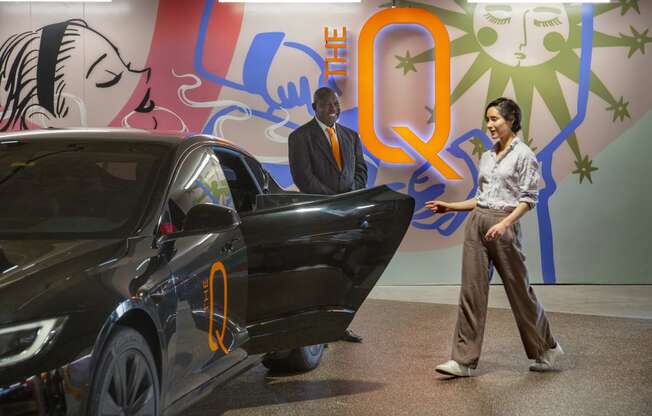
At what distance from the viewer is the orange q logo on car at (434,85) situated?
1130 cm

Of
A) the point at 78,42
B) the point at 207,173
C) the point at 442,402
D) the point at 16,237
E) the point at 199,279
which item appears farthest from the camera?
the point at 78,42

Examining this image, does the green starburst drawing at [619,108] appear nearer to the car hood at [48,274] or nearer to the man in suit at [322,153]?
the man in suit at [322,153]

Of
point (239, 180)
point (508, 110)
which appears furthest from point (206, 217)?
point (508, 110)

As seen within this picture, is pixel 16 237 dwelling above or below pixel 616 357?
above

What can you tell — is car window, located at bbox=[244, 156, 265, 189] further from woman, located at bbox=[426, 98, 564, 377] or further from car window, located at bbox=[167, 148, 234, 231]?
woman, located at bbox=[426, 98, 564, 377]

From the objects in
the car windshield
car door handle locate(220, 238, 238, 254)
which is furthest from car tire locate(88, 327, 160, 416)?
car door handle locate(220, 238, 238, 254)

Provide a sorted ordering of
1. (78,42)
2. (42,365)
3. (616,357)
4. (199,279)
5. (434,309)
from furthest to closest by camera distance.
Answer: (78,42)
(434,309)
(616,357)
(199,279)
(42,365)

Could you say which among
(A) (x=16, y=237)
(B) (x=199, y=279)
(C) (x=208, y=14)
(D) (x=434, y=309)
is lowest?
(D) (x=434, y=309)

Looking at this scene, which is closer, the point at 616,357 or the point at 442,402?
the point at 442,402

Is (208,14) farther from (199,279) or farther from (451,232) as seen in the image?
(199,279)

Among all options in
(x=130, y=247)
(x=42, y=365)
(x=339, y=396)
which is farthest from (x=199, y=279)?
(x=339, y=396)

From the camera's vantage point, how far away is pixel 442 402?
5918mm

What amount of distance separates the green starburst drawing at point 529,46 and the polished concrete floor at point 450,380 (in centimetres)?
277

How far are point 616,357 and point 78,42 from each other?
6.71 meters
